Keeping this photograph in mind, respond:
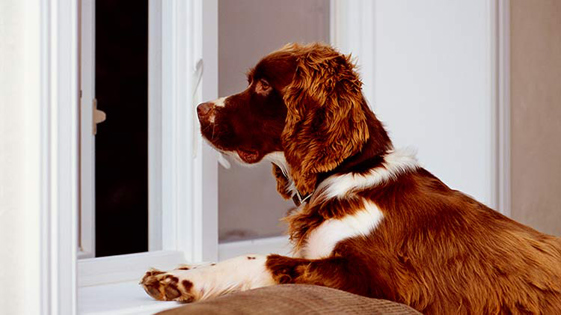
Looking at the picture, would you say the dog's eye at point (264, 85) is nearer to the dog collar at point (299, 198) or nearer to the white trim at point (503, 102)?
the dog collar at point (299, 198)

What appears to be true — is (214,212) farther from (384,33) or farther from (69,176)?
(384,33)

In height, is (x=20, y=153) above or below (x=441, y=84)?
below

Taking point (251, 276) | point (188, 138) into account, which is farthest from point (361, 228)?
point (188, 138)

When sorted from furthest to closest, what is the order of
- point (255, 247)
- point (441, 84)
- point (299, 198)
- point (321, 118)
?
point (441, 84), point (255, 247), point (299, 198), point (321, 118)

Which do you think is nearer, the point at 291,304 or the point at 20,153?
the point at 291,304

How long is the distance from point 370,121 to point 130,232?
935mm

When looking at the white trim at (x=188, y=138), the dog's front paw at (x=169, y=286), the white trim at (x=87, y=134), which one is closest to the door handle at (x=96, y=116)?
the white trim at (x=87, y=134)

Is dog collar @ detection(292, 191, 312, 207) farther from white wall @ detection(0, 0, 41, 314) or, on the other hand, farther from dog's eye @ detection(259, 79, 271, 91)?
white wall @ detection(0, 0, 41, 314)

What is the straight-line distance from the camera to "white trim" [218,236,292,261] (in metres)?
2.06

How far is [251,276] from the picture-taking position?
1241 mm

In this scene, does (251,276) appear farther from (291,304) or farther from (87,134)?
(87,134)

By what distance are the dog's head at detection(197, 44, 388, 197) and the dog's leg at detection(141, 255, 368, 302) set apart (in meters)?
0.25

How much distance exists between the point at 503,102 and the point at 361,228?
54.6 inches

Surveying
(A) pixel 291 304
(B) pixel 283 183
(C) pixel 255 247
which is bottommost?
(C) pixel 255 247
